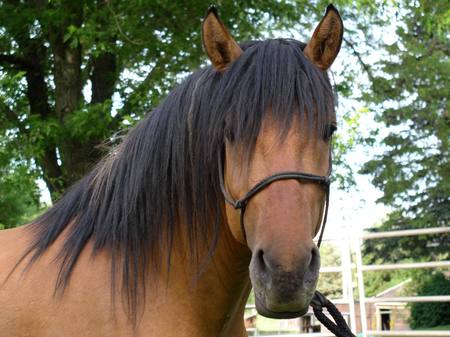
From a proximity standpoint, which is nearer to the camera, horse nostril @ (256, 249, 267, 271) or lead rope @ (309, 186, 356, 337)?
horse nostril @ (256, 249, 267, 271)

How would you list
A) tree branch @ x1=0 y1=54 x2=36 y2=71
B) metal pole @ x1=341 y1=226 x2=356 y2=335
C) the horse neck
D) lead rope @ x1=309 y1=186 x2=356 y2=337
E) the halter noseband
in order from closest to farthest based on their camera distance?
the halter noseband → the horse neck → lead rope @ x1=309 y1=186 x2=356 y2=337 → metal pole @ x1=341 y1=226 x2=356 y2=335 → tree branch @ x1=0 y1=54 x2=36 y2=71

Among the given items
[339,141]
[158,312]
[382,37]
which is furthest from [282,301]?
[382,37]

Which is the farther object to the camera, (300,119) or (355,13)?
(355,13)

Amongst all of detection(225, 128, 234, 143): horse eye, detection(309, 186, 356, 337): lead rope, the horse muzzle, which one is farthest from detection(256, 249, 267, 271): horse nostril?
detection(309, 186, 356, 337): lead rope

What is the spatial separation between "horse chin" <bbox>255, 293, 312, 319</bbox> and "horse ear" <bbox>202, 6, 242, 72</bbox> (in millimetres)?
1050

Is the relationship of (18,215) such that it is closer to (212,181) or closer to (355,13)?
(355,13)

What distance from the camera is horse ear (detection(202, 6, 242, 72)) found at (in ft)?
8.42

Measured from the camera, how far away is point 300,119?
7.80ft

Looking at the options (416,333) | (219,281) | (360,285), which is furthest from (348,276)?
(219,281)

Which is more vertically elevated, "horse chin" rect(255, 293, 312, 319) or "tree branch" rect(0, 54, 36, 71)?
"tree branch" rect(0, 54, 36, 71)

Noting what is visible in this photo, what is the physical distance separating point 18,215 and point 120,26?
897 cm

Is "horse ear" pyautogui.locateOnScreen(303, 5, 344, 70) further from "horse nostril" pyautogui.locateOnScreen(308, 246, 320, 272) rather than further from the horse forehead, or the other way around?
"horse nostril" pyautogui.locateOnScreen(308, 246, 320, 272)

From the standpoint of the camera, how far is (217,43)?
261cm

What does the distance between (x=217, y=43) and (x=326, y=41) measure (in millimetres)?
475
